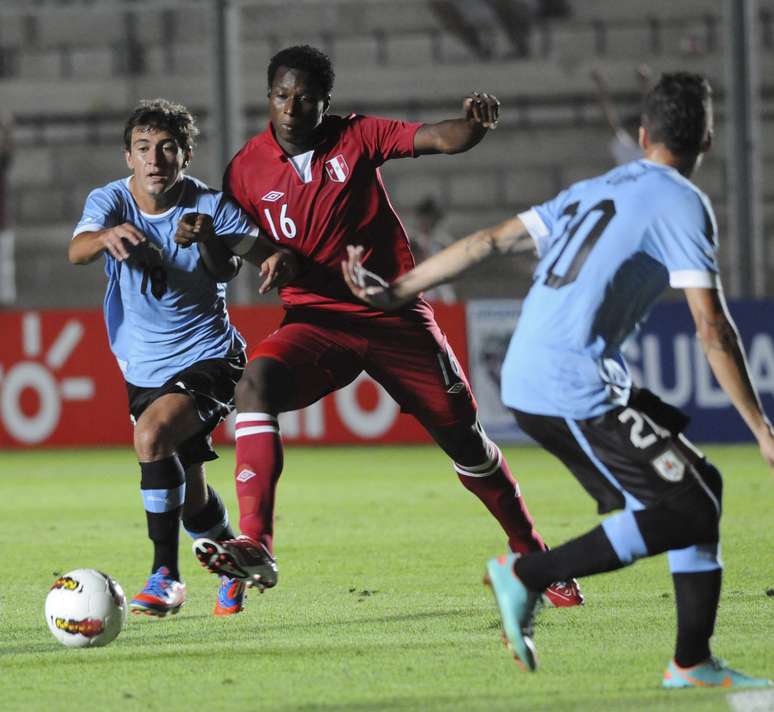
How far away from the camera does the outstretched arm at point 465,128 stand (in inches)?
244

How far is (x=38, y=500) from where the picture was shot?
1113 cm

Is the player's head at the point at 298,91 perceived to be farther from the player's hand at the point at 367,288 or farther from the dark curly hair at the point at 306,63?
the player's hand at the point at 367,288

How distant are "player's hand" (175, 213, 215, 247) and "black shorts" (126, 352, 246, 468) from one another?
0.67 metres

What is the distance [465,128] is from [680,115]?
175cm

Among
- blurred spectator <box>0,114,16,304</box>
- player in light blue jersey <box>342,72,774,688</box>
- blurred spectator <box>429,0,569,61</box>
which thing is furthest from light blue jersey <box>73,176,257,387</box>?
blurred spectator <box>429,0,569,61</box>

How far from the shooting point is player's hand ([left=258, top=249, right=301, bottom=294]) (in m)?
6.10

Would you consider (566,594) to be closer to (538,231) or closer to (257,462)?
(257,462)

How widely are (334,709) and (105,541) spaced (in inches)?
181

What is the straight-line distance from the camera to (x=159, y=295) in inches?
257

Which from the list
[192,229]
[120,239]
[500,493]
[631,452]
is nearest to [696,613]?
[631,452]

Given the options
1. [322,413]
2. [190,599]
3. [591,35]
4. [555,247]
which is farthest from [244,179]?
[591,35]

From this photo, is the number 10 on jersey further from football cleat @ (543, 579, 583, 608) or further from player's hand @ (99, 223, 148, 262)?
football cleat @ (543, 579, 583, 608)

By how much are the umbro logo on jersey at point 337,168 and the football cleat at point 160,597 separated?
66.7 inches

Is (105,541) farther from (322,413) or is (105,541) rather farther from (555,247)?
(322,413)
